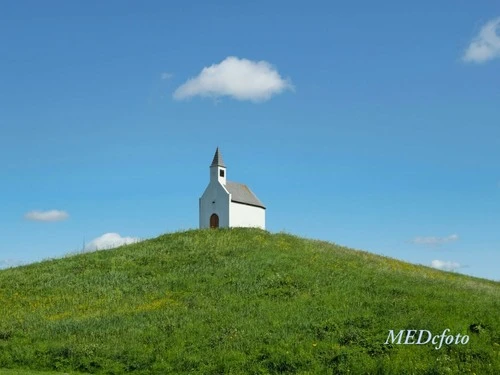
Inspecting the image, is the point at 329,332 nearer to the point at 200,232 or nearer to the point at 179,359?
the point at 179,359

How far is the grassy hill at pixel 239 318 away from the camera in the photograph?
19.5 m

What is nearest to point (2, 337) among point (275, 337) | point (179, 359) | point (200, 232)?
point (179, 359)

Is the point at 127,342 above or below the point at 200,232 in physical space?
below

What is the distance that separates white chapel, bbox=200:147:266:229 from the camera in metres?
56.5

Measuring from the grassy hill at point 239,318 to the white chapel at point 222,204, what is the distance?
17.4 m

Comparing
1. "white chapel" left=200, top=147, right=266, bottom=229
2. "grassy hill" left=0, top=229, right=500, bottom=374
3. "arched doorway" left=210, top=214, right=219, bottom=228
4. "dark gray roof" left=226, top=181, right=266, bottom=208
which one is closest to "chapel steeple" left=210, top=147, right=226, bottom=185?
"white chapel" left=200, top=147, right=266, bottom=229

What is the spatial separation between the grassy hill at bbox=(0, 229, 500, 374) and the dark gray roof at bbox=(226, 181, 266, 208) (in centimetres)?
1939

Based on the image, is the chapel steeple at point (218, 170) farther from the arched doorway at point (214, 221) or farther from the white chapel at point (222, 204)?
the arched doorway at point (214, 221)

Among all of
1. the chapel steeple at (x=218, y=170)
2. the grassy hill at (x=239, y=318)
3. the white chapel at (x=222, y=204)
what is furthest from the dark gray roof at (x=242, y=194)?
the grassy hill at (x=239, y=318)

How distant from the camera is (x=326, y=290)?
93.2 ft

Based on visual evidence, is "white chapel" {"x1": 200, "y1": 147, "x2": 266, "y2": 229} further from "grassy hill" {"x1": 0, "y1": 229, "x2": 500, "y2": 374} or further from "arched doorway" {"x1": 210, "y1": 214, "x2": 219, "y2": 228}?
"grassy hill" {"x1": 0, "y1": 229, "x2": 500, "y2": 374}

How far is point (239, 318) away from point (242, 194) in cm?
3655

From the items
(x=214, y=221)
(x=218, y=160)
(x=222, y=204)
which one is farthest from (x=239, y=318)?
(x=218, y=160)

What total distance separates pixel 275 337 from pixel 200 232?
1105 inches
